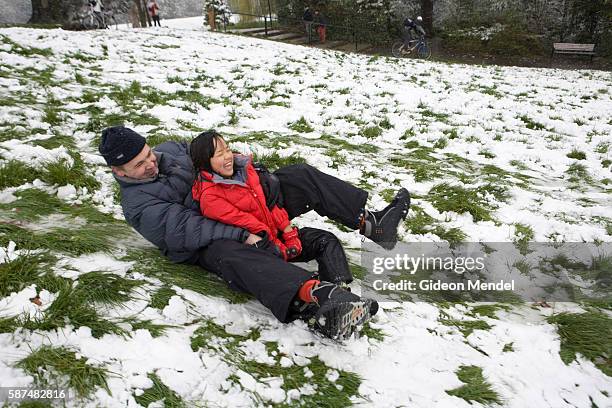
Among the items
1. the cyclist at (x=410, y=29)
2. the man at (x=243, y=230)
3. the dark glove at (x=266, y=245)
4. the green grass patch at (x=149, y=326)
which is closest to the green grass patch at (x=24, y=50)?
the man at (x=243, y=230)

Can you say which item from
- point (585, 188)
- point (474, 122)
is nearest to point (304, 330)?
point (585, 188)

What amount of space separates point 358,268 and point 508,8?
2263cm

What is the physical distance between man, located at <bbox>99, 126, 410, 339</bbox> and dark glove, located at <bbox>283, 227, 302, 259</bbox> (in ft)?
0.77

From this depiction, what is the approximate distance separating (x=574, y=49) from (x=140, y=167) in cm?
2120

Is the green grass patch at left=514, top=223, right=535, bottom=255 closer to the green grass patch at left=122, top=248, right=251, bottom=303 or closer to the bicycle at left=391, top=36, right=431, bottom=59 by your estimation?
the green grass patch at left=122, top=248, right=251, bottom=303

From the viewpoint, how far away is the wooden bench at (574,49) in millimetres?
17322

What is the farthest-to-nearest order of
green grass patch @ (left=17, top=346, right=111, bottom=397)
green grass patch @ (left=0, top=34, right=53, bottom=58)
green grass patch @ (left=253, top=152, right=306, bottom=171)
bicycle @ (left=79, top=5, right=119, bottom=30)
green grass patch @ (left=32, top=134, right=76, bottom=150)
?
bicycle @ (left=79, top=5, right=119, bottom=30), green grass patch @ (left=0, top=34, right=53, bottom=58), green grass patch @ (left=253, top=152, right=306, bottom=171), green grass patch @ (left=32, top=134, right=76, bottom=150), green grass patch @ (left=17, top=346, right=111, bottom=397)

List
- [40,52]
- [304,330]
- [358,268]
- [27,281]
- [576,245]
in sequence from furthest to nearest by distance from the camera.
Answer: [40,52] < [576,245] < [358,268] < [304,330] < [27,281]

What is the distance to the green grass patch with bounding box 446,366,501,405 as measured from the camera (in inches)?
87.4

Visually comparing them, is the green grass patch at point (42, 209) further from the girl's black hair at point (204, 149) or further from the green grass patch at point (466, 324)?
the green grass patch at point (466, 324)

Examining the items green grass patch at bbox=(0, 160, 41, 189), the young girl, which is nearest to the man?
the young girl

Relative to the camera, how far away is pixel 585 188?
5434mm

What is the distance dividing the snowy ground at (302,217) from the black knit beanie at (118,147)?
73cm

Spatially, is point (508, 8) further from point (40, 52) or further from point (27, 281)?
point (27, 281)
